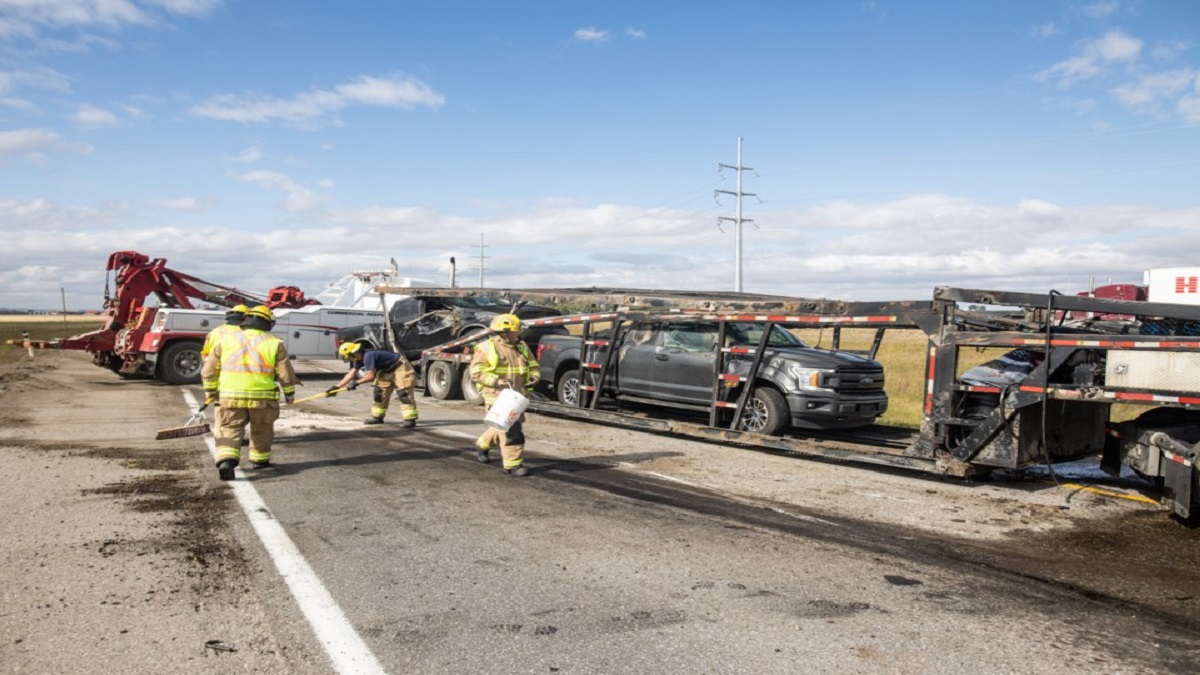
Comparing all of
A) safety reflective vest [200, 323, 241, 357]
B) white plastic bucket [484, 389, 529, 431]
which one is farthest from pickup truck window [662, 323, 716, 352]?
safety reflective vest [200, 323, 241, 357]

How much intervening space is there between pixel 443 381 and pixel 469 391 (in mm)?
819

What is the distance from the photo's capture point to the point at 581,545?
566 centimetres

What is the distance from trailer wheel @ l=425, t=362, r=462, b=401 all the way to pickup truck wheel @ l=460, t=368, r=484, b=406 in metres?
0.15

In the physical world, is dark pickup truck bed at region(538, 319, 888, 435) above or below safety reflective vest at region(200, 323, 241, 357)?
below

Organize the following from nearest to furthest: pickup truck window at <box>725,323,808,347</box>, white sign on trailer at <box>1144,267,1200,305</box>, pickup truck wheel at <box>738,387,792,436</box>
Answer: pickup truck wheel at <box>738,387,792,436</box> < pickup truck window at <box>725,323,808,347</box> < white sign on trailer at <box>1144,267,1200,305</box>

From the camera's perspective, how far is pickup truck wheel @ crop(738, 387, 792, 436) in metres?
10.5

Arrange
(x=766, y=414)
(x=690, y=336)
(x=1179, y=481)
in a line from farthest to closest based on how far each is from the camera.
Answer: (x=690, y=336) → (x=766, y=414) → (x=1179, y=481)

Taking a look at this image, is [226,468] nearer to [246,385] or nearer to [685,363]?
[246,385]

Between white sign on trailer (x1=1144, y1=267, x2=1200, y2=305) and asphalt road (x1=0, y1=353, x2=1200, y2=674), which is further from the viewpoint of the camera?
white sign on trailer (x1=1144, y1=267, x2=1200, y2=305)

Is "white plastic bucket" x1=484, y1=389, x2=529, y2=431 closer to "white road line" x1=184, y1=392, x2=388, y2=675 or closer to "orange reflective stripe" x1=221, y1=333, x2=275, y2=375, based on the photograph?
"orange reflective stripe" x1=221, y1=333, x2=275, y2=375

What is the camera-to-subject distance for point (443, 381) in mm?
16188

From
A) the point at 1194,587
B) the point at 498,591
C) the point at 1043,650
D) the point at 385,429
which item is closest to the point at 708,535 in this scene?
the point at 498,591

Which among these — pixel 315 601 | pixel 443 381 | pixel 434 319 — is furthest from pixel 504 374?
pixel 434 319

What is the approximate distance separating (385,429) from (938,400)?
276 inches
